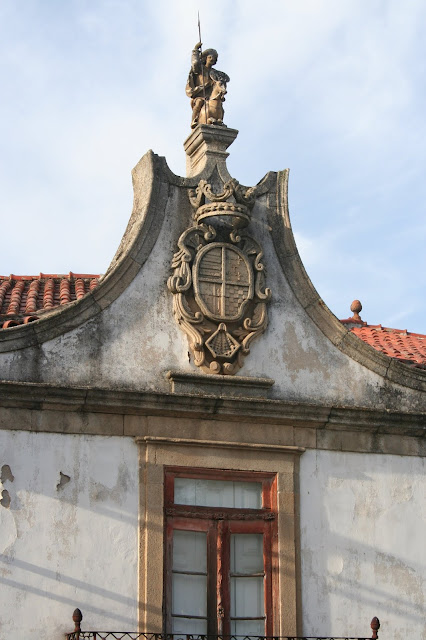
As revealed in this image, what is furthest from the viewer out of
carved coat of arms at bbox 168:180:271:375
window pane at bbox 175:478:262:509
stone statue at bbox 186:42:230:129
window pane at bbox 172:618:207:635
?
stone statue at bbox 186:42:230:129

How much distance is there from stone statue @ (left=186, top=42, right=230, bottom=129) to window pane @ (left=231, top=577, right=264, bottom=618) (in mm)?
4712

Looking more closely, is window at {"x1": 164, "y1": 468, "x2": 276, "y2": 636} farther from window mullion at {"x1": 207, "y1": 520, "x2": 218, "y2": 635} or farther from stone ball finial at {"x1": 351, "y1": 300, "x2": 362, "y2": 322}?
stone ball finial at {"x1": 351, "y1": 300, "x2": 362, "y2": 322}

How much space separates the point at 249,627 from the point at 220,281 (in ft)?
10.8

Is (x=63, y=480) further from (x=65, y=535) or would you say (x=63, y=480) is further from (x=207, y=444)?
(x=207, y=444)

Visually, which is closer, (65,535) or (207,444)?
(65,535)

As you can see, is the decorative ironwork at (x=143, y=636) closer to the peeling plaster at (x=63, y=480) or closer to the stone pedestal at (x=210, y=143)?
the peeling plaster at (x=63, y=480)

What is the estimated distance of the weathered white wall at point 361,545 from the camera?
39.0 feet

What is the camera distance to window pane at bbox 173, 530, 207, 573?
1157 cm

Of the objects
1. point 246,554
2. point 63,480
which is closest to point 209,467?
point 246,554

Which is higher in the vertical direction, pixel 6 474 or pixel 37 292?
pixel 37 292

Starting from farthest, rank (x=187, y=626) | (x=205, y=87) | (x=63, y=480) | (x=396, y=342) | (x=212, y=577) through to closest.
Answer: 1. (x=396, y=342)
2. (x=205, y=87)
3. (x=212, y=577)
4. (x=187, y=626)
5. (x=63, y=480)

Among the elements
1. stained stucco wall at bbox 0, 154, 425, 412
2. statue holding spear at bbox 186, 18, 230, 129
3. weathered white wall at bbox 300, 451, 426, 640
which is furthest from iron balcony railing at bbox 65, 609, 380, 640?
statue holding spear at bbox 186, 18, 230, 129

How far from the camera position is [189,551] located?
38.1 ft

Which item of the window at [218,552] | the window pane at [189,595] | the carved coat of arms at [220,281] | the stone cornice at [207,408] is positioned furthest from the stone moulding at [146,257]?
the window pane at [189,595]
